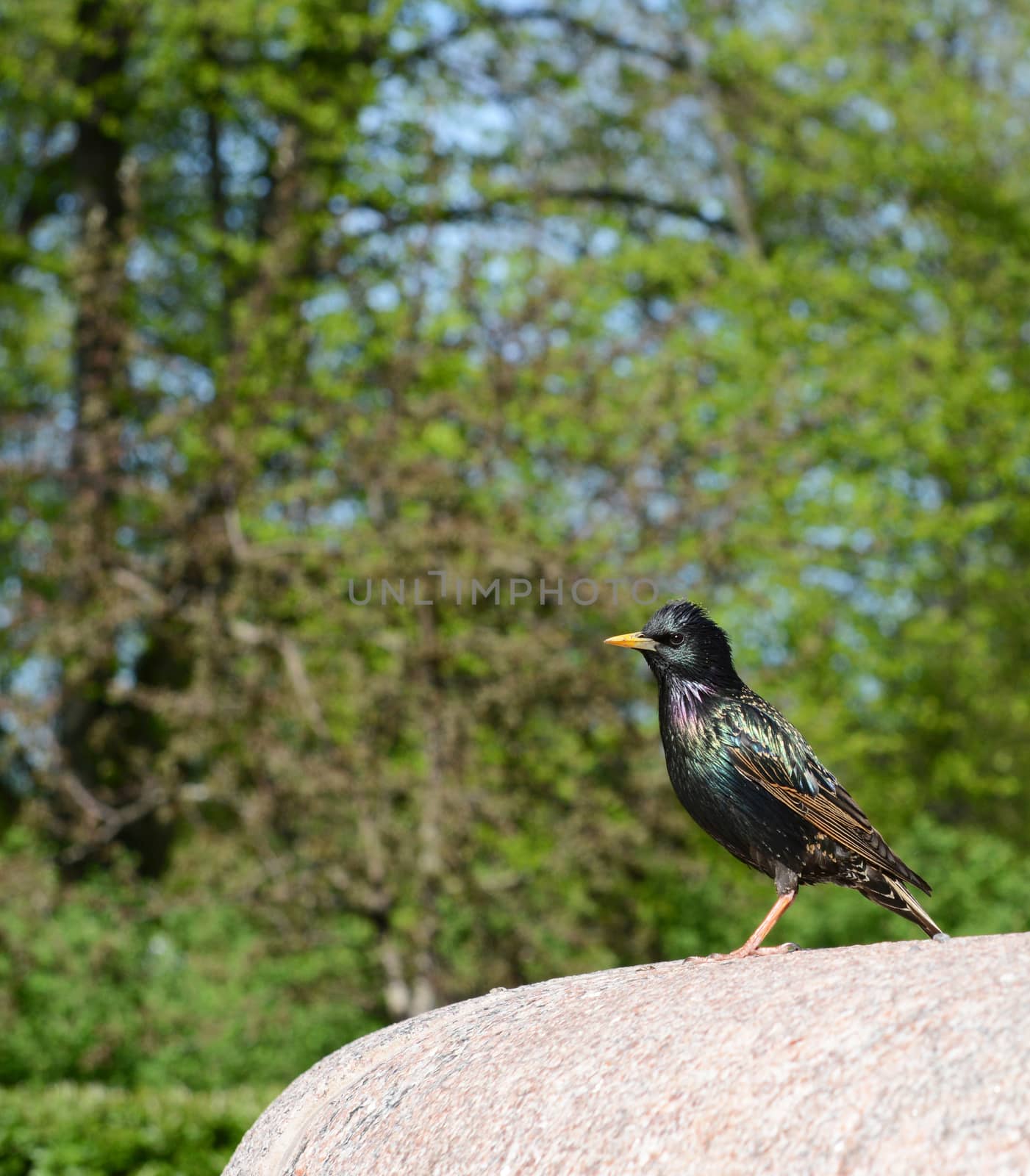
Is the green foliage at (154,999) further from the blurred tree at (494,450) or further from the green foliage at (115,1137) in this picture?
the green foliage at (115,1137)

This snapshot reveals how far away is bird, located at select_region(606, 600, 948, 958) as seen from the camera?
3.99m

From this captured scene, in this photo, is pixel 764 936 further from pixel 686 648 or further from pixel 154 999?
pixel 154 999

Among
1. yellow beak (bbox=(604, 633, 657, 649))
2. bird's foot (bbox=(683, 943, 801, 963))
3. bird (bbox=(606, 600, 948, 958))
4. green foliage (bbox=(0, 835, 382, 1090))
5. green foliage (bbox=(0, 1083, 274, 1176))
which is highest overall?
yellow beak (bbox=(604, 633, 657, 649))

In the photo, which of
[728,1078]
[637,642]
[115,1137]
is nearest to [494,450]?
[115,1137]

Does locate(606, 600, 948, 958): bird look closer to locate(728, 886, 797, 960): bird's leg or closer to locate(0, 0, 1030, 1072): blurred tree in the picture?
locate(728, 886, 797, 960): bird's leg

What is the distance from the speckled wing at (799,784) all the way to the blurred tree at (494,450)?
4.84 meters

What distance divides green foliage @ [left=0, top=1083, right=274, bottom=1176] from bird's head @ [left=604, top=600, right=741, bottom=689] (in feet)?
15.2

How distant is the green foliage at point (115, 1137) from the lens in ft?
24.7

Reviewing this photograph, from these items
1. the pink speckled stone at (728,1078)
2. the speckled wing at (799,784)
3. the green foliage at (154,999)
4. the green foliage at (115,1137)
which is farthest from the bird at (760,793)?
the green foliage at (154,999)

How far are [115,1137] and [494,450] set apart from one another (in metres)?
4.78

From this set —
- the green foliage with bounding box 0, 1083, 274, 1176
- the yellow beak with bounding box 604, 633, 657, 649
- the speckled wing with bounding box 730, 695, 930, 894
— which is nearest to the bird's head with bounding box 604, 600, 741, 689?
the yellow beak with bounding box 604, 633, 657, 649

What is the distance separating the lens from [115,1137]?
24.7ft

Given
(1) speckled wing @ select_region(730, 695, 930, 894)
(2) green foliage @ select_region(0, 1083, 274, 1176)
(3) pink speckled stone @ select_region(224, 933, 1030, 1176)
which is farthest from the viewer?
(2) green foliage @ select_region(0, 1083, 274, 1176)

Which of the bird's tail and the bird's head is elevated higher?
the bird's head
